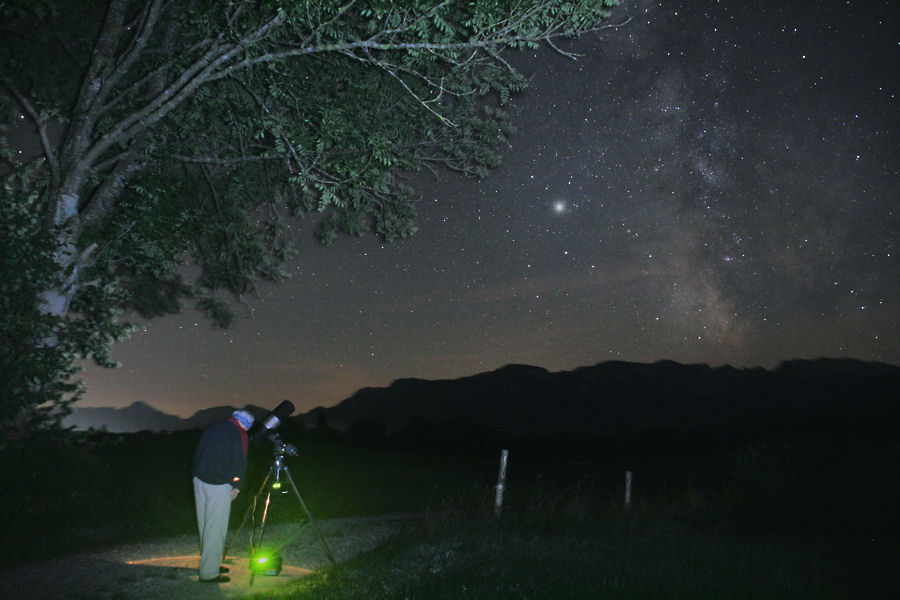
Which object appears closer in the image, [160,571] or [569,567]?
[160,571]

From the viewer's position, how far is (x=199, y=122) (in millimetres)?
13016

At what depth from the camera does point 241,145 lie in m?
12.5

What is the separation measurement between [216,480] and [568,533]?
5.56 m

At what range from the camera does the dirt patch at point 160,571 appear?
6672mm

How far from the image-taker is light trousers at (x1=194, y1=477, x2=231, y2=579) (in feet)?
23.0

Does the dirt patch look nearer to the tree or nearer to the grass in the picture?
the grass

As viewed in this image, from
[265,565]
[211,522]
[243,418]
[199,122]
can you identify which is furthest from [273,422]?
[199,122]

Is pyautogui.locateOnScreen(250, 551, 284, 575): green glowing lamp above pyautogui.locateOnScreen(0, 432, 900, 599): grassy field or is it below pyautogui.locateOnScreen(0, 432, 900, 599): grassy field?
below

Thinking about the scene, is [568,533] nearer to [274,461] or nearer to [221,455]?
[274,461]

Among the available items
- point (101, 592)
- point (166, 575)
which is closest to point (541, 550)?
point (166, 575)

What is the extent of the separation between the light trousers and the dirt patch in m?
0.20

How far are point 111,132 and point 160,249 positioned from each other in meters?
2.56

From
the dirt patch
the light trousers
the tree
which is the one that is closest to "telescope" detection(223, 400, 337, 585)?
the dirt patch

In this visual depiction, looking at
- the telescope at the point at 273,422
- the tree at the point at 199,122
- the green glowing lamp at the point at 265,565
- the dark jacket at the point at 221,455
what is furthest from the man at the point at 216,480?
the tree at the point at 199,122
